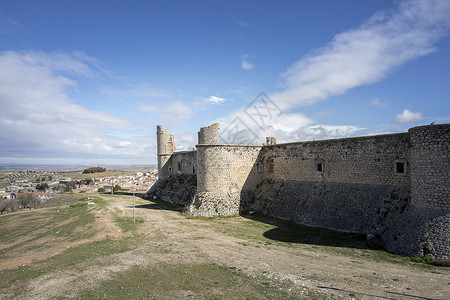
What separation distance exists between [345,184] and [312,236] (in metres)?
4.95

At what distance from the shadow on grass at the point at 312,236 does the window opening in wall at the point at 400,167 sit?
4.49 meters

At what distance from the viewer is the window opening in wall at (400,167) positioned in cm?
1568

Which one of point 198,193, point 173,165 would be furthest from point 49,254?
point 173,165

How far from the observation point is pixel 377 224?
1538 centimetres

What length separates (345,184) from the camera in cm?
1877

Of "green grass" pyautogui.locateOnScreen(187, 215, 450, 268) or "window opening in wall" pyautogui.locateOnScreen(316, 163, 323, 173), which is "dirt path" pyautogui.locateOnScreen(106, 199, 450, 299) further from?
"window opening in wall" pyautogui.locateOnScreen(316, 163, 323, 173)

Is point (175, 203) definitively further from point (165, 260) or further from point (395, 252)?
point (395, 252)

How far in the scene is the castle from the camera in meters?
12.4

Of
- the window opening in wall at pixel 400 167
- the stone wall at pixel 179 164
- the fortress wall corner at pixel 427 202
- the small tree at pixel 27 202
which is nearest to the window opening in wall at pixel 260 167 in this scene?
the stone wall at pixel 179 164

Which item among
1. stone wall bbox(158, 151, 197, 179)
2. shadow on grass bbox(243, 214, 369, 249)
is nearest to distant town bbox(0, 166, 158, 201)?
stone wall bbox(158, 151, 197, 179)

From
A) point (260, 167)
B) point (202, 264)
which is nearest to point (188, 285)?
point (202, 264)

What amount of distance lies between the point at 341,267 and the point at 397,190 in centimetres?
769

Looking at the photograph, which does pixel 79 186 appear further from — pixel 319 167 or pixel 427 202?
pixel 427 202

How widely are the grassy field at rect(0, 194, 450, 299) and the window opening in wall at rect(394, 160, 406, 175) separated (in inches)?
187
